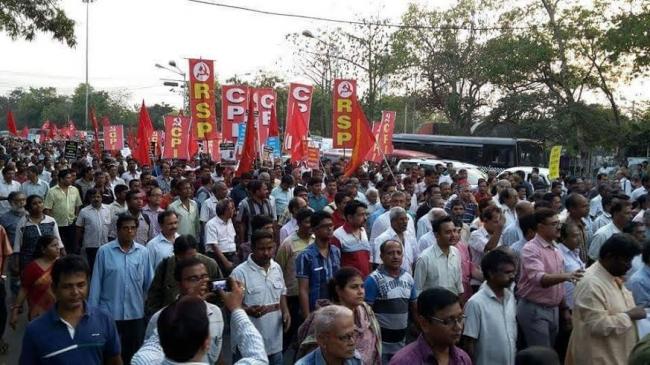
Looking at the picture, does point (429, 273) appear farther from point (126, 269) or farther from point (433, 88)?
point (433, 88)

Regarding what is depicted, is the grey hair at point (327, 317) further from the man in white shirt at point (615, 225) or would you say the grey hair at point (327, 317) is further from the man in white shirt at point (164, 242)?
the man in white shirt at point (615, 225)

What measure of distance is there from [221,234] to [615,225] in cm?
418

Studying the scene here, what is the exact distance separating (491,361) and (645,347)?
2.26 meters

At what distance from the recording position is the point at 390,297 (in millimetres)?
4902

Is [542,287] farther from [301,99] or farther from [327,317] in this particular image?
[301,99]

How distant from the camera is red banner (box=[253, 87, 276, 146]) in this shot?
15.8 metres

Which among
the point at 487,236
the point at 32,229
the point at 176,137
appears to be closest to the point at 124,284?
the point at 32,229

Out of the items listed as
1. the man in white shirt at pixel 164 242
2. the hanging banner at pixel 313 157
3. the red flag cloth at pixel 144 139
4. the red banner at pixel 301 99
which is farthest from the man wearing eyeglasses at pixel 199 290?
the red flag cloth at pixel 144 139

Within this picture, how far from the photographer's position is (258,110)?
15797 mm

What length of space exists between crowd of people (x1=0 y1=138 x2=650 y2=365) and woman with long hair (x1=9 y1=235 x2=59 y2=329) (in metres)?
0.01

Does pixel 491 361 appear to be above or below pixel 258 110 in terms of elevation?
below

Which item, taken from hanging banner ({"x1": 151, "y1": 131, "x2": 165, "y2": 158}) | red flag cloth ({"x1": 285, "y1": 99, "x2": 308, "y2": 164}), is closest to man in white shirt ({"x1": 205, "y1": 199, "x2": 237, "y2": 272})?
red flag cloth ({"x1": 285, "y1": 99, "x2": 308, "y2": 164})

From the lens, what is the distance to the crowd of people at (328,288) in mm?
3357

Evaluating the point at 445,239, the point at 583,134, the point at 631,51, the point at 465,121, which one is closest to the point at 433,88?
the point at 465,121
